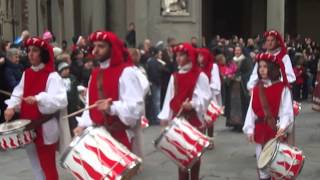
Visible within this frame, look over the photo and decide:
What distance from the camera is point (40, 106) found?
21.0 ft

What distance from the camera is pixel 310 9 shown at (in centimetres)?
3341

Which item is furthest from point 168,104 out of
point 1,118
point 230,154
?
point 1,118

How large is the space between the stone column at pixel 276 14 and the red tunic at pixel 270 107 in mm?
17063

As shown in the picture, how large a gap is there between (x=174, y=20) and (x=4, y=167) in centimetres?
1351

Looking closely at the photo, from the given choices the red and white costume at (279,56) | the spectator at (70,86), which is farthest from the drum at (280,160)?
the spectator at (70,86)

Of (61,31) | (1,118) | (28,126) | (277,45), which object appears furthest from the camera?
(61,31)

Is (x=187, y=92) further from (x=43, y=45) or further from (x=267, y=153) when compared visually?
(x=43, y=45)

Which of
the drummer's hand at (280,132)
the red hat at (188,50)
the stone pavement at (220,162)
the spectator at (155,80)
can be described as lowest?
the stone pavement at (220,162)

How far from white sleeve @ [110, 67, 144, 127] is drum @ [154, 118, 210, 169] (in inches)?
28.9

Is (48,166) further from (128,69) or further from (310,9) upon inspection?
(310,9)

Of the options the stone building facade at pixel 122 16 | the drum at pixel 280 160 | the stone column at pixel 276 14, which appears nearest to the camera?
the drum at pixel 280 160

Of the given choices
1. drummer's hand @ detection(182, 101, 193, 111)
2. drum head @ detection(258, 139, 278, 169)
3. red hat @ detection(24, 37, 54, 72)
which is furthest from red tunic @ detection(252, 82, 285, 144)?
red hat @ detection(24, 37, 54, 72)

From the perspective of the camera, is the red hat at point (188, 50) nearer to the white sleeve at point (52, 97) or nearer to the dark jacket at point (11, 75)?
the white sleeve at point (52, 97)

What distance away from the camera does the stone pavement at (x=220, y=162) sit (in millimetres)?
8789
